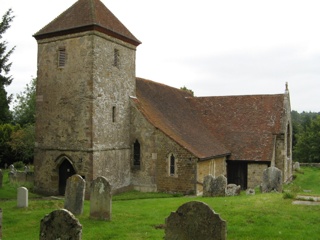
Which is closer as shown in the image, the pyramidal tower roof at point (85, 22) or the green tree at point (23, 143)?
the pyramidal tower roof at point (85, 22)

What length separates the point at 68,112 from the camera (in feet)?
66.1

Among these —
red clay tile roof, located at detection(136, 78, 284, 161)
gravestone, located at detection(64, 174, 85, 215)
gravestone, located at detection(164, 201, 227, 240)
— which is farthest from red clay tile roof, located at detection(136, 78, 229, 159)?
gravestone, located at detection(164, 201, 227, 240)

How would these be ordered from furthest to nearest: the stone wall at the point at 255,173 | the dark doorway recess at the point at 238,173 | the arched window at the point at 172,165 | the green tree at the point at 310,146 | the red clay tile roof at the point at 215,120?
the green tree at the point at 310,146 → the dark doorway recess at the point at 238,173 → the stone wall at the point at 255,173 → the red clay tile roof at the point at 215,120 → the arched window at the point at 172,165

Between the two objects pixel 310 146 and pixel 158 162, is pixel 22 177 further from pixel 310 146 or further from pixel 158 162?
pixel 310 146

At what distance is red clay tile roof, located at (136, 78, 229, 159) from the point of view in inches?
875

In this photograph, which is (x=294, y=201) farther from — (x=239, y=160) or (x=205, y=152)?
(x=239, y=160)

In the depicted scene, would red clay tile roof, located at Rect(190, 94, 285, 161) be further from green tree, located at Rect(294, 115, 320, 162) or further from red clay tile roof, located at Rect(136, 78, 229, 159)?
green tree, located at Rect(294, 115, 320, 162)

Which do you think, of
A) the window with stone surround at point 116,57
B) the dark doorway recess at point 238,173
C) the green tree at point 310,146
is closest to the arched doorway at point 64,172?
the window with stone surround at point 116,57

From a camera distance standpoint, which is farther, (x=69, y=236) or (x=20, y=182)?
(x=20, y=182)

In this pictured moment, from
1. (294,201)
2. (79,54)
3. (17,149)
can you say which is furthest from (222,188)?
(17,149)

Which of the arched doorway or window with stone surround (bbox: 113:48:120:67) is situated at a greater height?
window with stone surround (bbox: 113:48:120:67)

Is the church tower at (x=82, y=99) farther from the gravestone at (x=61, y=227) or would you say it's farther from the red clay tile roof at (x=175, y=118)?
the gravestone at (x=61, y=227)

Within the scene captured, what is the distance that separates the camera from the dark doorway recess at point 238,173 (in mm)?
25969

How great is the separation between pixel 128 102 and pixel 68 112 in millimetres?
4052
